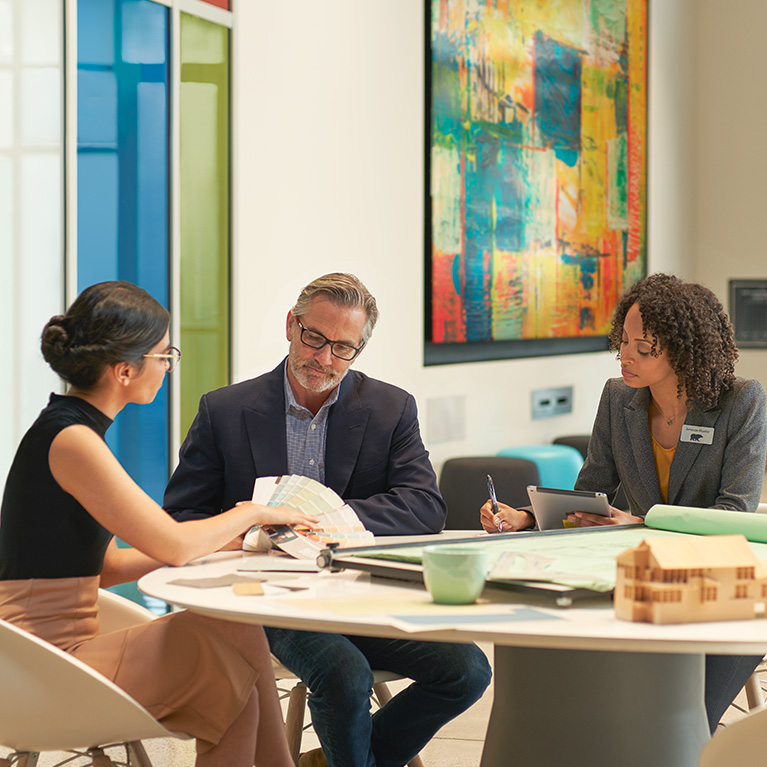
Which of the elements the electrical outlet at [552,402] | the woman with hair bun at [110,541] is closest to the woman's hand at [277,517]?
the woman with hair bun at [110,541]

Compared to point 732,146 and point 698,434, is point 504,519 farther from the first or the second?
point 732,146

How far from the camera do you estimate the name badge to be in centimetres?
289

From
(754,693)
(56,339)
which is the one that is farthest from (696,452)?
(56,339)

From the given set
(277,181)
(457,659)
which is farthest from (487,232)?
(457,659)

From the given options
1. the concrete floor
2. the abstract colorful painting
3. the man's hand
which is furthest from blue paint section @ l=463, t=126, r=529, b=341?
the man's hand

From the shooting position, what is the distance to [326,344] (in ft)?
9.29

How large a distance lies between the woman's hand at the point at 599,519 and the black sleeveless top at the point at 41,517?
1.08 metres

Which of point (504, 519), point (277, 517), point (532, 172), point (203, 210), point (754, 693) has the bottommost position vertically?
point (754, 693)

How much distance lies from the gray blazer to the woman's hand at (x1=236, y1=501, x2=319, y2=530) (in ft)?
3.67

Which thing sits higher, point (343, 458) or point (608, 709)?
point (343, 458)

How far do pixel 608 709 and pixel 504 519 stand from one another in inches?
26.3

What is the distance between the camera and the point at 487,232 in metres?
6.33

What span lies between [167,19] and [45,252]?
112 cm

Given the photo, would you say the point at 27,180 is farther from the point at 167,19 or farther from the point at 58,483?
the point at 58,483
